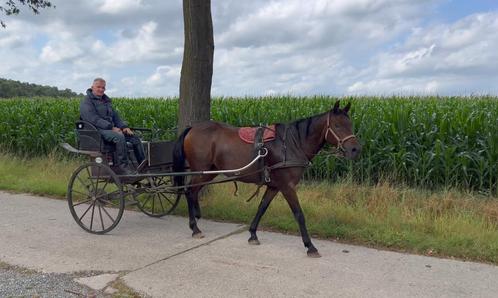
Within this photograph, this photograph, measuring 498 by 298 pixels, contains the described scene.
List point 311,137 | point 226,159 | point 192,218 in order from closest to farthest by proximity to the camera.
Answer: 1. point 311,137
2. point 226,159
3. point 192,218

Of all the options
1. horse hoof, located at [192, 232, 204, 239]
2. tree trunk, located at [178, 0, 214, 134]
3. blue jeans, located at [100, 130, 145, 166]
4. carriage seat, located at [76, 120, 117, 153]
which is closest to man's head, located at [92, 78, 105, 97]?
carriage seat, located at [76, 120, 117, 153]

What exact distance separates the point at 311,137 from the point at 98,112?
3.22 metres

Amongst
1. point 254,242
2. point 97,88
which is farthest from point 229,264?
point 97,88

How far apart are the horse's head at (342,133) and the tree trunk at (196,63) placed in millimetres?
2983

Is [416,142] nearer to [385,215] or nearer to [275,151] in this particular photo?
[385,215]

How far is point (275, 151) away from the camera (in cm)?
604

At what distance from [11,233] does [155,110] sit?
668 centimetres

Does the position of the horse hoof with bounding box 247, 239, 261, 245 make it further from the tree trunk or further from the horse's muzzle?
the tree trunk

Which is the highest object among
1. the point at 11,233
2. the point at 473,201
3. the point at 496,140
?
the point at 496,140

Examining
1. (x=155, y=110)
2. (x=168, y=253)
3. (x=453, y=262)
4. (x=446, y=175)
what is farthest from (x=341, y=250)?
(x=155, y=110)

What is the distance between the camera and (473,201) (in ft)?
24.3

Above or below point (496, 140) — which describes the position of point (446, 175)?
below

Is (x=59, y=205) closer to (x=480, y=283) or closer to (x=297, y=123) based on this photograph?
(x=297, y=123)

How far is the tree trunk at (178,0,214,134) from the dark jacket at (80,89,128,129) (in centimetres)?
121
